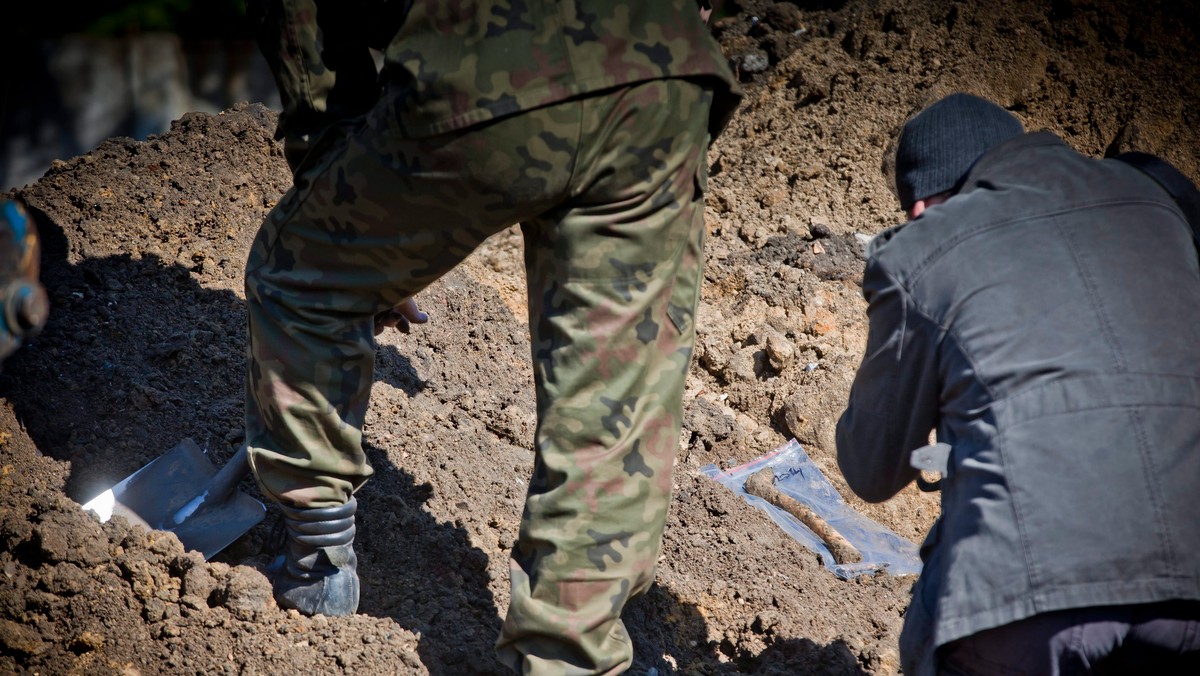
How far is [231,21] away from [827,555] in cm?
388

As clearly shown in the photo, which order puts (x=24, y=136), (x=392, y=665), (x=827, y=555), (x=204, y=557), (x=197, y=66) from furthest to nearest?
(x=197, y=66) < (x=24, y=136) < (x=827, y=555) < (x=204, y=557) < (x=392, y=665)

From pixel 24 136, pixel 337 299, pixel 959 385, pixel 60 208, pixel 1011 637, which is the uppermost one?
pixel 959 385

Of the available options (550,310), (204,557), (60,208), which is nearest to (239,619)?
(204,557)

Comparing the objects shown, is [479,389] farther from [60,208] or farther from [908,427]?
[908,427]

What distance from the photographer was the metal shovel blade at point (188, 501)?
2.26 meters

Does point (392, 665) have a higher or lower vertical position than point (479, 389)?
higher

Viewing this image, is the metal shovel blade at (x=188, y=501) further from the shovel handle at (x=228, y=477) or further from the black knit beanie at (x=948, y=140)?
the black knit beanie at (x=948, y=140)

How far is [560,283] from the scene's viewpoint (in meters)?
1.68

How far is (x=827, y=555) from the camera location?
9.30ft

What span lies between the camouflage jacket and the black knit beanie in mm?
564

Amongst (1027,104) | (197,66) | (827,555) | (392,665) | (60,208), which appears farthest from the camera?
(197,66)

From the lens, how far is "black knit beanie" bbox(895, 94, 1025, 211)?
178 cm

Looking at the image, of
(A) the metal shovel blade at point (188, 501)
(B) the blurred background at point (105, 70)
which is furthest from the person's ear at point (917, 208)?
(B) the blurred background at point (105, 70)

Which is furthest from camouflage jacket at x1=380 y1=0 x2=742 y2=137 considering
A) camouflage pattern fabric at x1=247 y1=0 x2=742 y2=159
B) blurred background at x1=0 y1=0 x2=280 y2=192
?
blurred background at x1=0 y1=0 x2=280 y2=192
